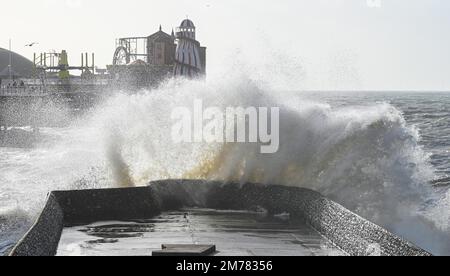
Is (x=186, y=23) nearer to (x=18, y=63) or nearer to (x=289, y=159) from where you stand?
(x=289, y=159)

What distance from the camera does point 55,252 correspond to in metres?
12.3

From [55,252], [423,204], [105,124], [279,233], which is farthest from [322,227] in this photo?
[105,124]

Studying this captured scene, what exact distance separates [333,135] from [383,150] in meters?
1.35

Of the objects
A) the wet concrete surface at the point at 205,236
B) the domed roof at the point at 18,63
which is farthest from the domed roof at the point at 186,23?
the domed roof at the point at 18,63

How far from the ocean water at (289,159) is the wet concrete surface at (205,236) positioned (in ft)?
9.80

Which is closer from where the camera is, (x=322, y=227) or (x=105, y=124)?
(x=322, y=227)

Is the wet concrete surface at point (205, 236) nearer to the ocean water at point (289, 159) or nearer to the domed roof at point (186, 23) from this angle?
the ocean water at point (289, 159)

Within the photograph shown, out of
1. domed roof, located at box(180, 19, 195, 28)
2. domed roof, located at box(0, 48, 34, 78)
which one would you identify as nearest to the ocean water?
domed roof, located at box(180, 19, 195, 28)

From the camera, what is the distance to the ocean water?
1956 centimetres

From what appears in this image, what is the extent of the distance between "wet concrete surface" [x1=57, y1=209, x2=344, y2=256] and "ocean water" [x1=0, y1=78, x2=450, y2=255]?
2986 mm

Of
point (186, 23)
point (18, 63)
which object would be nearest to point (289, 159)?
point (186, 23)

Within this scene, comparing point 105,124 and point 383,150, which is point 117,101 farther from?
point 383,150

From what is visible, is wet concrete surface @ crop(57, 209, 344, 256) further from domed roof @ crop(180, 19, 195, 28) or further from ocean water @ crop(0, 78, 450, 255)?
domed roof @ crop(180, 19, 195, 28)

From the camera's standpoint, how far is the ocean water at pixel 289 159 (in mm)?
19562
